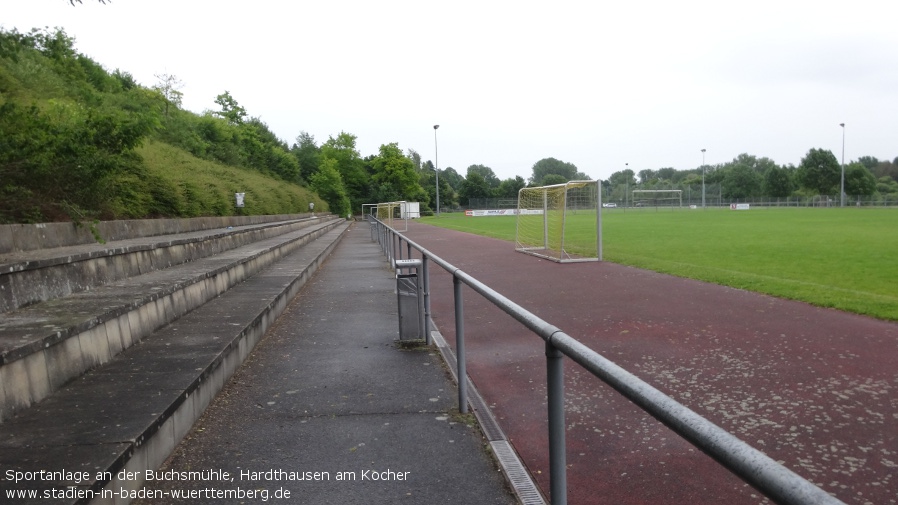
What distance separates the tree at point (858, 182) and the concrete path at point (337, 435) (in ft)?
324

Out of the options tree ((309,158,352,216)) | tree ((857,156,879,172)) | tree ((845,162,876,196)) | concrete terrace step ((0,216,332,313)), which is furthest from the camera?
tree ((857,156,879,172))

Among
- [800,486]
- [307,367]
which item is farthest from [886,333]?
[800,486]

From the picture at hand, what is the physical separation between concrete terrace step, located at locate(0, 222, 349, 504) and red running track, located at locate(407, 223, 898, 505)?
6.19 ft

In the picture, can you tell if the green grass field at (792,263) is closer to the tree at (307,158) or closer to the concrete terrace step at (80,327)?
the concrete terrace step at (80,327)

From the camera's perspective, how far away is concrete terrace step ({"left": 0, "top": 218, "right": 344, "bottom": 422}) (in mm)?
3176

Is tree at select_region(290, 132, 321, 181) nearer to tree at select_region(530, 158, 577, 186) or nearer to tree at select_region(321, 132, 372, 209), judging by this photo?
A: tree at select_region(321, 132, 372, 209)

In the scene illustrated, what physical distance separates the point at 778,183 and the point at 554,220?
9867cm

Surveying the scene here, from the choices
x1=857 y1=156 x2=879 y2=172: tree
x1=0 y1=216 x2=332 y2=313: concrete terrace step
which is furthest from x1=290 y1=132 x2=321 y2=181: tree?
x1=857 y1=156 x2=879 y2=172: tree

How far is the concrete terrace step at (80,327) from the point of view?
125 inches

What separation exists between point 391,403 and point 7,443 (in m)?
2.18

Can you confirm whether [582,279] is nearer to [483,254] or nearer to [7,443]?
[483,254]

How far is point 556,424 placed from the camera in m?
2.27

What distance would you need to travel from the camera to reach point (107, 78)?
41094 millimetres

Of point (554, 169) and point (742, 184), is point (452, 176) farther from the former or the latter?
point (742, 184)
